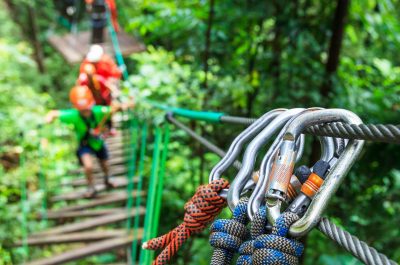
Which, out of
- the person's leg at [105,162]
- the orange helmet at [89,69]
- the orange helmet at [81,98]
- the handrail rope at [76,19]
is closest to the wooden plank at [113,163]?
the person's leg at [105,162]

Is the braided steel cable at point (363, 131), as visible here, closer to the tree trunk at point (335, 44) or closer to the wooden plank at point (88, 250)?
the tree trunk at point (335, 44)

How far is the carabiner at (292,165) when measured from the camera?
41 cm

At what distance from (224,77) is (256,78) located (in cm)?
20

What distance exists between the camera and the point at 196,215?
58 centimetres

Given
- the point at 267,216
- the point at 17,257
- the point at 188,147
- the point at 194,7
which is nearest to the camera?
the point at 267,216

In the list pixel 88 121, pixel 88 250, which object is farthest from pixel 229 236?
pixel 88 121

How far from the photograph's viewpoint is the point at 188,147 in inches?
131

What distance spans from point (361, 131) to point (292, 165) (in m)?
0.08

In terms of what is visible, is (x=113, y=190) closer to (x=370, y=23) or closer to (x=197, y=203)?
(x=370, y=23)

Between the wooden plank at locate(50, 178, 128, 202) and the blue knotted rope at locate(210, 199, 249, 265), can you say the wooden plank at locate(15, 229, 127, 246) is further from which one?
the blue knotted rope at locate(210, 199, 249, 265)

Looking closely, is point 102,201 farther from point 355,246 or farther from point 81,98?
point 355,246

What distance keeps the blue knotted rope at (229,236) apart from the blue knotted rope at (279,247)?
71 mm

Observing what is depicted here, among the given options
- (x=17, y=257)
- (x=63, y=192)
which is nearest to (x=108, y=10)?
(x=63, y=192)

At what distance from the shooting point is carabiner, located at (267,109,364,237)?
41 centimetres
